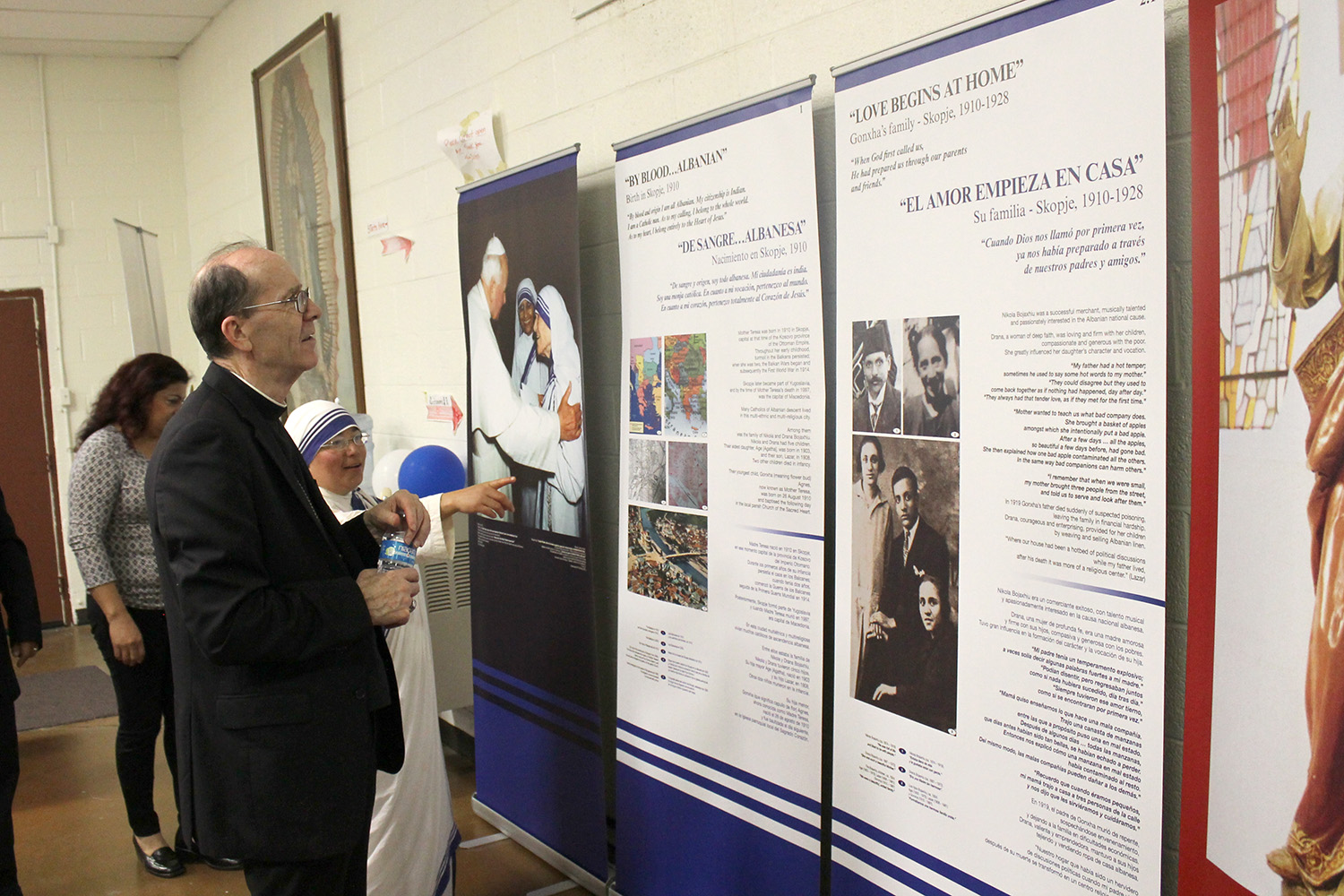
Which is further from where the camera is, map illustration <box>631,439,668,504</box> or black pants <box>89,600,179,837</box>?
black pants <box>89,600,179,837</box>

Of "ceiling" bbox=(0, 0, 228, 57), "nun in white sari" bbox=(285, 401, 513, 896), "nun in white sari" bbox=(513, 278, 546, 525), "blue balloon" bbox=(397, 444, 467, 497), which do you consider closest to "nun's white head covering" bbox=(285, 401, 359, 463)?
"nun in white sari" bbox=(285, 401, 513, 896)

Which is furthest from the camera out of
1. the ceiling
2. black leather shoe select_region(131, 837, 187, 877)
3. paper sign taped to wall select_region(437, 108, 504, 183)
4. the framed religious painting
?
the ceiling

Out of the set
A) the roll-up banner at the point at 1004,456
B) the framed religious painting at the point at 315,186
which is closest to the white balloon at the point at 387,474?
the framed religious painting at the point at 315,186

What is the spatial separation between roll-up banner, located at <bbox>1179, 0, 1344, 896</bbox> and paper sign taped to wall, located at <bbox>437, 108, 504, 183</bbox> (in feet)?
7.50

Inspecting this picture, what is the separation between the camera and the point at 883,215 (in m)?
1.67

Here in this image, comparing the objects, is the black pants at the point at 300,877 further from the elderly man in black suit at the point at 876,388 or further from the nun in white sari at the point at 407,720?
the elderly man in black suit at the point at 876,388

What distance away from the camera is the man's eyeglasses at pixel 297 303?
64.5 inches

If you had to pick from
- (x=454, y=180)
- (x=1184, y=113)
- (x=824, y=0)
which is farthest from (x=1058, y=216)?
(x=454, y=180)

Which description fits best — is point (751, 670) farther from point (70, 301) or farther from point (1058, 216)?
point (70, 301)

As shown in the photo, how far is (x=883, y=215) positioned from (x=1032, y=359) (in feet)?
1.31

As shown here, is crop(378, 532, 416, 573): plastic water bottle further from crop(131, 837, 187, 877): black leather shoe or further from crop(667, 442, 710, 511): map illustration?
crop(131, 837, 187, 877): black leather shoe

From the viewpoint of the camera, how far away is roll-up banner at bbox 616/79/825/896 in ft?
6.22

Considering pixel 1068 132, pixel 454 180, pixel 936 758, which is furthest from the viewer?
pixel 454 180

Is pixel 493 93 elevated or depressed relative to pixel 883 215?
elevated
